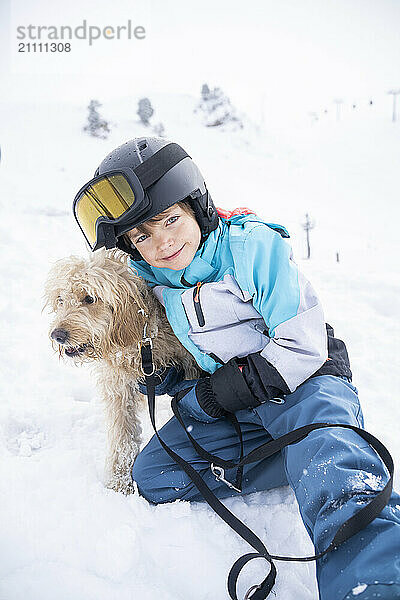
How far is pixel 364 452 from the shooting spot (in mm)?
1641

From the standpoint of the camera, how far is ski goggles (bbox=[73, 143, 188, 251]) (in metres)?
1.93

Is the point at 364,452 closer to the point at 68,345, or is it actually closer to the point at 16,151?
the point at 68,345

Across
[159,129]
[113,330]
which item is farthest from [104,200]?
[159,129]

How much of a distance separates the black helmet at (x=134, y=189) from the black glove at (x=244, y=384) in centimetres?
81

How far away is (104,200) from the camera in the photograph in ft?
6.53

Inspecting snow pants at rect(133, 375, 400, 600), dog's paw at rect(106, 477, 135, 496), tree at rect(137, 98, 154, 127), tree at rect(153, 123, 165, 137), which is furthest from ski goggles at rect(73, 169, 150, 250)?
tree at rect(137, 98, 154, 127)

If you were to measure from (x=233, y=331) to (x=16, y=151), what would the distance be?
15913 millimetres

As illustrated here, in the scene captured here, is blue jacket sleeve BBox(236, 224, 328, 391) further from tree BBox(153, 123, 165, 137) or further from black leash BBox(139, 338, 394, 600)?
tree BBox(153, 123, 165, 137)

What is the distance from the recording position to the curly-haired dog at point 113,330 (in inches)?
85.9

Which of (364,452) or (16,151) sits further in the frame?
(16,151)

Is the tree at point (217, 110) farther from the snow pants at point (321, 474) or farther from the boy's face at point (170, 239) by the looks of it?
the snow pants at point (321, 474)

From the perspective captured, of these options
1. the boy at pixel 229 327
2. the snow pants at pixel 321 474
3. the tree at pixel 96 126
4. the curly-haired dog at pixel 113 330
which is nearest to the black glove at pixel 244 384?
the boy at pixel 229 327

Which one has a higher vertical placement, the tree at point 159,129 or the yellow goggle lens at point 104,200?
the tree at point 159,129

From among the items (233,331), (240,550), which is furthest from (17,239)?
(240,550)
